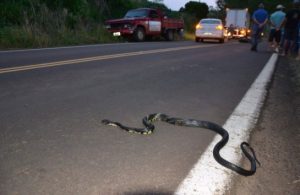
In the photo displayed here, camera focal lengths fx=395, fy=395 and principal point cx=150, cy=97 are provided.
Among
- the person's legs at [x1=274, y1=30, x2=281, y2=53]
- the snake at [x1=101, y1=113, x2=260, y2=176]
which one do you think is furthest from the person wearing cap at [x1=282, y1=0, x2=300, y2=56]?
the snake at [x1=101, y1=113, x2=260, y2=176]

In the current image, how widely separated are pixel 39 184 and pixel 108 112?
217cm

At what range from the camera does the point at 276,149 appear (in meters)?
3.66

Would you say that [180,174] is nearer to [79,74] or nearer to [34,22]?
[79,74]

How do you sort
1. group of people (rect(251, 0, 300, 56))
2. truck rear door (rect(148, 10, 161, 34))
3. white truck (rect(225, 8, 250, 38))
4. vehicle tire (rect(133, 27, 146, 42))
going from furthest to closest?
white truck (rect(225, 8, 250, 38)), truck rear door (rect(148, 10, 161, 34)), vehicle tire (rect(133, 27, 146, 42)), group of people (rect(251, 0, 300, 56))

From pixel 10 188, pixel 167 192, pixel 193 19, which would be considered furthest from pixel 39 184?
pixel 193 19

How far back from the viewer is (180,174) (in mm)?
2973

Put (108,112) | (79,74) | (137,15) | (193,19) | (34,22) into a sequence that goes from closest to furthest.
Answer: (108,112) < (79,74) < (34,22) < (137,15) < (193,19)

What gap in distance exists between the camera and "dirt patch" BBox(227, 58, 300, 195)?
2.85 m

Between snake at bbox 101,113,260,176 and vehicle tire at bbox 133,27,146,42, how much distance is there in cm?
1857

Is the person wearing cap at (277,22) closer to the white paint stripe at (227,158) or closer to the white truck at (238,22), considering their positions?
the white paint stripe at (227,158)

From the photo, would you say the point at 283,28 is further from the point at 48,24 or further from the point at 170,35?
the point at 170,35

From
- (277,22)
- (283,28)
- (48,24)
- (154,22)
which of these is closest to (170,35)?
(154,22)

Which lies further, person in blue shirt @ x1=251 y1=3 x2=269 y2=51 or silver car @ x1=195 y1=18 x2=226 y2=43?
silver car @ x1=195 y1=18 x2=226 y2=43

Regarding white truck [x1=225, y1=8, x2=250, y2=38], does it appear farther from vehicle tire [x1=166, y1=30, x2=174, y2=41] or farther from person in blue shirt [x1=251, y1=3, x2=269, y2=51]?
person in blue shirt [x1=251, y1=3, x2=269, y2=51]
